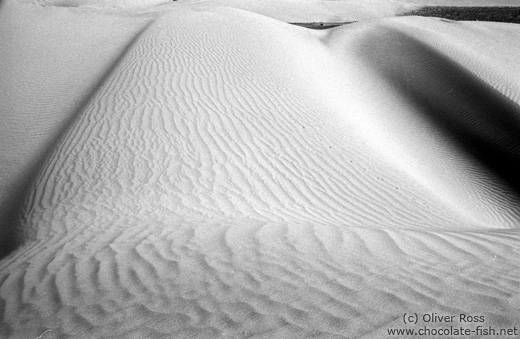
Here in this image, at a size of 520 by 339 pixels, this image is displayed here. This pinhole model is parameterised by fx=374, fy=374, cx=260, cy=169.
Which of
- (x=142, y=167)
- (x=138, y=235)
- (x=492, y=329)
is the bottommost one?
(x=492, y=329)

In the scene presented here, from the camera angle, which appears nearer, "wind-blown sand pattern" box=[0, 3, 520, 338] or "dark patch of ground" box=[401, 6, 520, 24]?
"wind-blown sand pattern" box=[0, 3, 520, 338]

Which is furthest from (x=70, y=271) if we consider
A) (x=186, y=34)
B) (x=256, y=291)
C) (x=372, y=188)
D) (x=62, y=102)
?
(x=186, y=34)

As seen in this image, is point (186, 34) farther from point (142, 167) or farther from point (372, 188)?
point (372, 188)

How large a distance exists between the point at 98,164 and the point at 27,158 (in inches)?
106

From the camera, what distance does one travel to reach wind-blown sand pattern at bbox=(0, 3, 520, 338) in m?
2.40

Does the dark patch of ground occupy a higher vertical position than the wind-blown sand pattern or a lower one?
higher

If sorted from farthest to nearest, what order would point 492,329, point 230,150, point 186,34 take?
point 186,34 → point 230,150 → point 492,329

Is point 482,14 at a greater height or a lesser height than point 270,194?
greater

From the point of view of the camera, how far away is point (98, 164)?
19.4 feet

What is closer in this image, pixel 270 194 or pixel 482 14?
pixel 270 194

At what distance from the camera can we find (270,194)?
5.14m

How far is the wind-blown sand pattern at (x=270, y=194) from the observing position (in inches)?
94.4

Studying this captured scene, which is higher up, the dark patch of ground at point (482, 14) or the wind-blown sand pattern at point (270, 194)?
the dark patch of ground at point (482, 14)

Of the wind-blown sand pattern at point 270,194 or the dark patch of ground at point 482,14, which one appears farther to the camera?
the dark patch of ground at point 482,14
